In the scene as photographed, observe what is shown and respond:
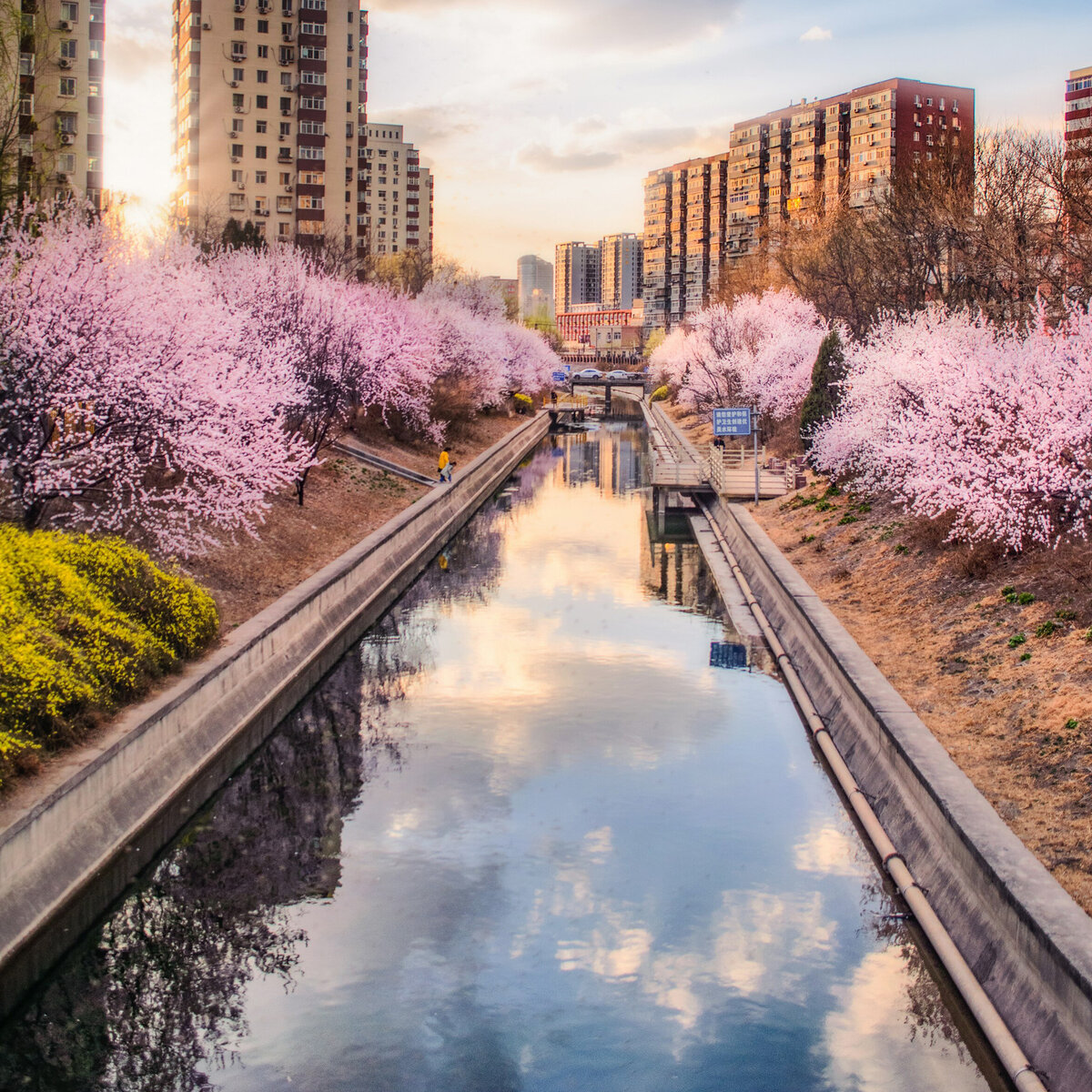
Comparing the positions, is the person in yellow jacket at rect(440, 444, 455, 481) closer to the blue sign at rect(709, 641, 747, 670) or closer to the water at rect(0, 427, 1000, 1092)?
the blue sign at rect(709, 641, 747, 670)

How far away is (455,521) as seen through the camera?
43.0 meters

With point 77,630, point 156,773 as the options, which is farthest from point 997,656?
point 77,630

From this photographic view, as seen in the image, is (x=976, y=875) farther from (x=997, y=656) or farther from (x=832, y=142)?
(x=832, y=142)

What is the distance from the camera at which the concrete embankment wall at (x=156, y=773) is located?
38.2 ft

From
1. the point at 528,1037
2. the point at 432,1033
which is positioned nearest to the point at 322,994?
the point at 432,1033

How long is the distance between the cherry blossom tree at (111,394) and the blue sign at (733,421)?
2152 cm

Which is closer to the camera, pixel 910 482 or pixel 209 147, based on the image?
pixel 910 482

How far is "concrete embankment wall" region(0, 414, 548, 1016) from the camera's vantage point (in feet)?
38.2

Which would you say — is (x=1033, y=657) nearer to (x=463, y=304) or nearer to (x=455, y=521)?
(x=455, y=521)

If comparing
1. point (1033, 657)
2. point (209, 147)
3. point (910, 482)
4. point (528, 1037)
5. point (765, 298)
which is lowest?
point (528, 1037)

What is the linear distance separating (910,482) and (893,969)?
12239 millimetres

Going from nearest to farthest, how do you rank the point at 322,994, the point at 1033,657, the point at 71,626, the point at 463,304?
the point at 322,994, the point at 71,626, the point at 1033,657, the point at 463,304

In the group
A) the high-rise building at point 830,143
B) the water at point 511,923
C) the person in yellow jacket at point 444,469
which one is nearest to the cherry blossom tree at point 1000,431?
the water at point 511,923

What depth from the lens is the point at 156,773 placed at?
49.5 feet
